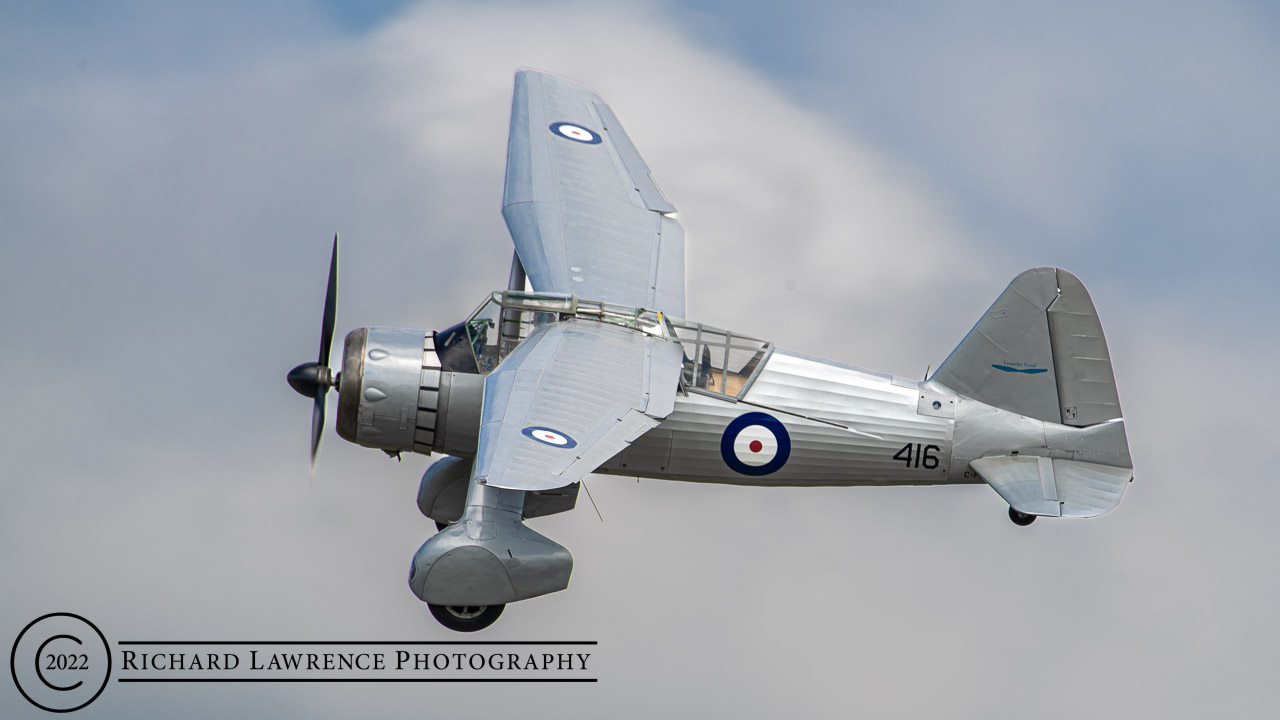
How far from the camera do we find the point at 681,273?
59.9ft

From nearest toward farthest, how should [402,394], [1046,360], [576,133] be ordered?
[402,394] < [1046,360] < [576,133]

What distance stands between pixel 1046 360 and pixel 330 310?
7557 mm

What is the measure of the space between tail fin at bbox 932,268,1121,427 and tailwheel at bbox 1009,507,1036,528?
3.55 ft

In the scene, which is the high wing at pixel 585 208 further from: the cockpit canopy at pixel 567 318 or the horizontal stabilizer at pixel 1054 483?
the horizontal stabilizer at pixel 1054 483

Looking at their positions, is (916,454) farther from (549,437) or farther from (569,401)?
(549,437)

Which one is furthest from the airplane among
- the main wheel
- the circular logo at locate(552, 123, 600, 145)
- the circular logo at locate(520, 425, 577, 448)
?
the circular logo at locate(552, 123, 600, 145)

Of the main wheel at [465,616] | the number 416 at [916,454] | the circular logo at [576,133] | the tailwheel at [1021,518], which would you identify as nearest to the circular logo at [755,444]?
the number 416 at [916,454]

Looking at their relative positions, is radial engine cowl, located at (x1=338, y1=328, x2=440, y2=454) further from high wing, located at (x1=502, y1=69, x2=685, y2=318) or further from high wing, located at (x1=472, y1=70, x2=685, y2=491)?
high wing, located at (x1=502, y1=69, x2=685, y2=318)

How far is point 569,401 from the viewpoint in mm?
15414

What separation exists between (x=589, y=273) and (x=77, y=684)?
6713 mm

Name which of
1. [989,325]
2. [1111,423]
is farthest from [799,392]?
[1111,423]

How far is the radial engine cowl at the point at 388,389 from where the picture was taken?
54.4 feet

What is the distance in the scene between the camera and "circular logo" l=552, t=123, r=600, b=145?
19.8m

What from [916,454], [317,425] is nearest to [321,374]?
[317,425]
